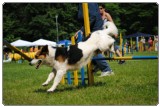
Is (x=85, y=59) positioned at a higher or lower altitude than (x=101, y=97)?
higher

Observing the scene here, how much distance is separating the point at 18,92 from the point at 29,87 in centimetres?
63

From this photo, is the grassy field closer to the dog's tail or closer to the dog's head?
the dog's head

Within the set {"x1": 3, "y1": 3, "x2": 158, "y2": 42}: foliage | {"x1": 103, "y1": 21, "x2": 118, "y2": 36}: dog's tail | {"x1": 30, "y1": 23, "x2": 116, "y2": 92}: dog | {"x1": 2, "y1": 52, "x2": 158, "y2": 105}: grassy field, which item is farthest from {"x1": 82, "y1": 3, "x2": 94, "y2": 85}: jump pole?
{"x1": 3, "y1": 3, "x2": 158, "y2": 42}: foliage

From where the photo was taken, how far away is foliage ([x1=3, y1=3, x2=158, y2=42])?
2530cm

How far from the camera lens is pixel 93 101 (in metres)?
5.05

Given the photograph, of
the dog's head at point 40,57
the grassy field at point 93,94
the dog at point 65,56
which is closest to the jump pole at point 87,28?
the grassy field at point 93,94

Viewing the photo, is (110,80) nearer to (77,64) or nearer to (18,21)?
(77,64)

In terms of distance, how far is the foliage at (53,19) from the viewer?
2530 centimetres

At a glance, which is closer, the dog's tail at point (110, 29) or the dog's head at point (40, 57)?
the dog's head at point (40, 57)

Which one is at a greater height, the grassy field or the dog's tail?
the dog's tail

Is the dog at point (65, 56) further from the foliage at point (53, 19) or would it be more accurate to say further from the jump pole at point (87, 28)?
the foliage at point (53, 19)

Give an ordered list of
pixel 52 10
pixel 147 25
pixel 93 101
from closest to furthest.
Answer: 1. pixel 93 101
2. pixel 52 10
3. pixel 147 25

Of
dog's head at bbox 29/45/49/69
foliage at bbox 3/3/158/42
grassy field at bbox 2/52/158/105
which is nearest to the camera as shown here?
grassy field at bbox 2/52/158/105

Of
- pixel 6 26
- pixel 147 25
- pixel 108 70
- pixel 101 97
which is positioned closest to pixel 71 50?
pixel 101 97
